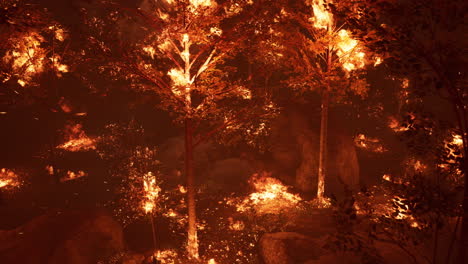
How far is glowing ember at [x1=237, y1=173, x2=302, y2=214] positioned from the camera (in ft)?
47.7

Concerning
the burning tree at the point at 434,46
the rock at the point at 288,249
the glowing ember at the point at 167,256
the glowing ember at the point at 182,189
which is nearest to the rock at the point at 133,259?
the glowing ember at the point at 167,256

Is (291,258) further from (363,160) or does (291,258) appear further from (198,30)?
(363,160)

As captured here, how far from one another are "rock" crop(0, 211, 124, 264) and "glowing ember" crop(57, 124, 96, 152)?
10.5 meters

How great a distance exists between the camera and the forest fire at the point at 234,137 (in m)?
4.89

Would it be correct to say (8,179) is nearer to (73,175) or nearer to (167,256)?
(73,175)

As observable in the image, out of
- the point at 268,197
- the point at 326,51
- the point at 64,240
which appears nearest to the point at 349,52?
the point at 326,51

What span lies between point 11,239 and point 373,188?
1613cm

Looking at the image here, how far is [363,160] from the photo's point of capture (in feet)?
65.7

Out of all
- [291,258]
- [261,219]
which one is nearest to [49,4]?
[261,219]

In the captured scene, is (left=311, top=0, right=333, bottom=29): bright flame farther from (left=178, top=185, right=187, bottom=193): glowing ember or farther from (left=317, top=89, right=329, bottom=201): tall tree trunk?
(left=178, top=185, right=187, bottom=193): glowing ember

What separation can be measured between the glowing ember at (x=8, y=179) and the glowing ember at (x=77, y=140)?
144 inches

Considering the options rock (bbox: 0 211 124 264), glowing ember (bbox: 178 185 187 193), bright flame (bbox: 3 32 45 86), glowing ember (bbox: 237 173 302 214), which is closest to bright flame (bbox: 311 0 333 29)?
glowing ember (bbox: 237 173 302 214)

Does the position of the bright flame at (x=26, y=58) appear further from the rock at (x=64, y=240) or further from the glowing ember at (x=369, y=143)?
the glowing ember at (x=369, y=143)

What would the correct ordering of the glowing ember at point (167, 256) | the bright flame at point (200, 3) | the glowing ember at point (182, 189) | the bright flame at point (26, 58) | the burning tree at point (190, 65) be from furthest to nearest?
the glowing ember at point (182, 189), the bright flame at point (26, 58), the glowing ember at point (167, 256), the bright flame at point (200, 3), the burning tree at point (190, 65)
